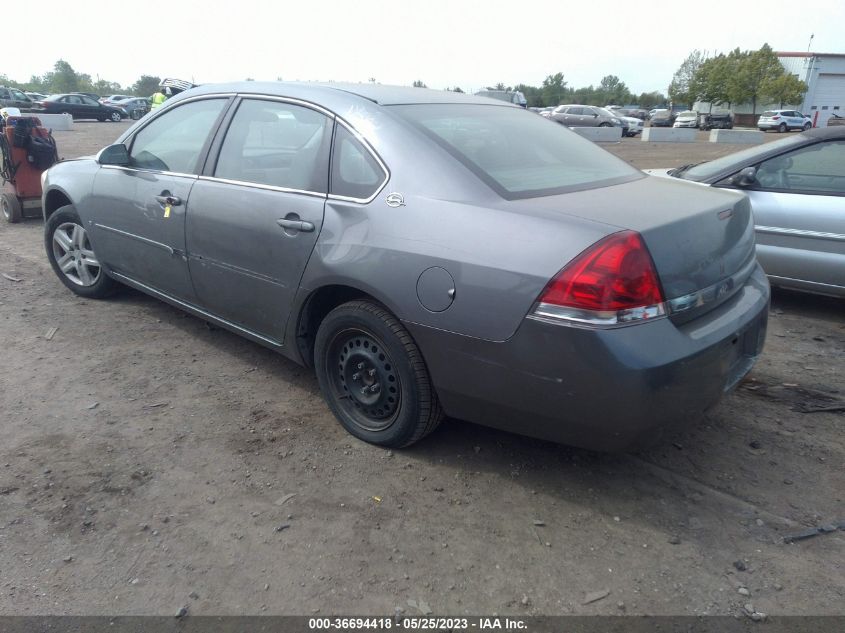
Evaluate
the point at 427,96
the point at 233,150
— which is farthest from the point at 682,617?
the point at 233,150

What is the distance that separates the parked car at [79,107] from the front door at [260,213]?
3559 centimetres

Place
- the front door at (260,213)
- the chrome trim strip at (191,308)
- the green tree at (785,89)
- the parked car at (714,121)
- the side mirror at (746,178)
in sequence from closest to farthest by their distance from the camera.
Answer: the front door at (260,213)
the chrome trim strip at (191,308)
the side mirror at (746,178)
the parked car at (714,121)
the green tree at (785,89)

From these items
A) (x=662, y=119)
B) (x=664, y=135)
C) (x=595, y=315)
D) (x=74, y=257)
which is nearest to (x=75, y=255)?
(x=74, y=257)

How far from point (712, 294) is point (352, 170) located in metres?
1.68

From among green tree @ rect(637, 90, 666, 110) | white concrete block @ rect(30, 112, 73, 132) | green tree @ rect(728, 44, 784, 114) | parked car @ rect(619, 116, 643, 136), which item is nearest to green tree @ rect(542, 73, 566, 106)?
green tree @ rect(637, 90, 666, 110)

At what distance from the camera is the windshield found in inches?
201

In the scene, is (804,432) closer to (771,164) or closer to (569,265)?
(569,265)

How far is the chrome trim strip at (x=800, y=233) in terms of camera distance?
15.4 ft

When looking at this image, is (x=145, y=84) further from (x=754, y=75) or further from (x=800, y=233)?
(x=800, y=233)

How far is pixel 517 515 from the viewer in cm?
267

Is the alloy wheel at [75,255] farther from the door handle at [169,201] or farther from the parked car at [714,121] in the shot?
the parked car at [714,121]

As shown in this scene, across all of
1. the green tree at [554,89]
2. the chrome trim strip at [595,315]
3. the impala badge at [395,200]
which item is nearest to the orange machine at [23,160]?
the impala badge at [395,200]

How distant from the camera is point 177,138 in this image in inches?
161

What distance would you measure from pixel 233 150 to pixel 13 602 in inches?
95.8
